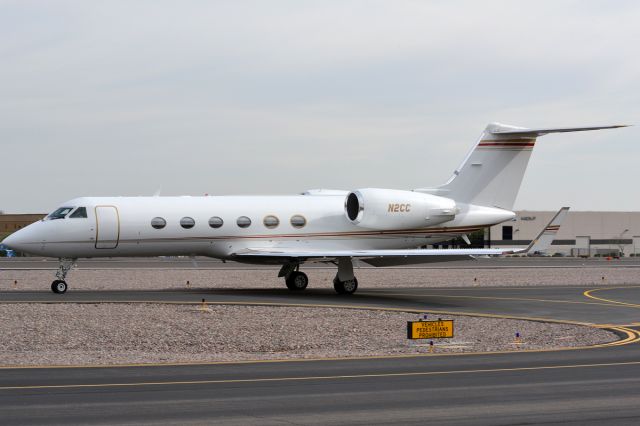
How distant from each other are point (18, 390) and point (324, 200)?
78.3 ft

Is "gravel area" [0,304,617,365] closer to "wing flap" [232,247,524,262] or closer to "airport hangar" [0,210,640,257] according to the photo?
"wing flap" [232,247,524,262]

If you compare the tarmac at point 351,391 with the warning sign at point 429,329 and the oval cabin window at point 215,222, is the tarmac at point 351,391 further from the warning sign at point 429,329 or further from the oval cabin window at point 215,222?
the oval cabin window at point 215,222

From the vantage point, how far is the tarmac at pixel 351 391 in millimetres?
10812

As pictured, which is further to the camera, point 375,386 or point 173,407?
point 375,386

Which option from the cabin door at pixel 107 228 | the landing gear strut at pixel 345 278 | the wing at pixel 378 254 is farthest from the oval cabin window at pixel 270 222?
the cabin door at pixel 107 228

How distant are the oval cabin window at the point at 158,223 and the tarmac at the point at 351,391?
56.4ft

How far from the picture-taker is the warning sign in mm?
18422

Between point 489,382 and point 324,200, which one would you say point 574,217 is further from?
point 489,382

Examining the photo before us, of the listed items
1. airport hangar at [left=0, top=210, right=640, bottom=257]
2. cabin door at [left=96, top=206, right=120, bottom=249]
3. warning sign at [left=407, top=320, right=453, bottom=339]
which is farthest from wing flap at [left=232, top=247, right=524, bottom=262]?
airport hangar at [left=0, top=210, right=640, bottom=257]

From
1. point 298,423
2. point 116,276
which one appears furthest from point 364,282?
point 298,423

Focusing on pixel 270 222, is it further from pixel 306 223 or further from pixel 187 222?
pixel 187 222

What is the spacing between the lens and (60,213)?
106ft

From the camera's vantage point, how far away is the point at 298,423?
1041 cm

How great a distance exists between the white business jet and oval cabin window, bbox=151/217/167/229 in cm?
4
